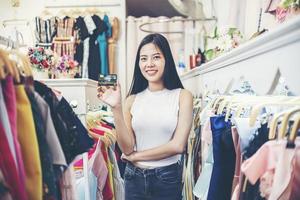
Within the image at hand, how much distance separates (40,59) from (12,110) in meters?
1.18

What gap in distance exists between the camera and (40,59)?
1.68 metres

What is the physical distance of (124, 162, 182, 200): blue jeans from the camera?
4.64 ft

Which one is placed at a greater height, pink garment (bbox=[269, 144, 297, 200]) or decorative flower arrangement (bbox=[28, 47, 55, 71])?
decorative flower arrangement (bbox=[28, 47, 55, 71])

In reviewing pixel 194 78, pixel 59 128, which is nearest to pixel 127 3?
pixel 194 78

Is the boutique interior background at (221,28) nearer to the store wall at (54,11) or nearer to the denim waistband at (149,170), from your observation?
the store wall at (54,11)

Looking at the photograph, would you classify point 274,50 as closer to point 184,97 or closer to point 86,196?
point 184,97

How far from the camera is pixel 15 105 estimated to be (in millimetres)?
599

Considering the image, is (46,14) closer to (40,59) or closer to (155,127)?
(40,59)

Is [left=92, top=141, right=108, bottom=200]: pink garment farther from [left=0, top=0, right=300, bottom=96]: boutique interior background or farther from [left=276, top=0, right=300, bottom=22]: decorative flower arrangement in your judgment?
[left=276, top=0, right=300, bottom=22]: decorative flower arrangement

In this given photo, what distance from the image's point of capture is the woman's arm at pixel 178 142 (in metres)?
1.40

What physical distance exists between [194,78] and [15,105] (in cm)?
198

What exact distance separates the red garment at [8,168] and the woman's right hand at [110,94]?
75cm

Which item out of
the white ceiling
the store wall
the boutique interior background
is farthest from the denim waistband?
the white ceiling

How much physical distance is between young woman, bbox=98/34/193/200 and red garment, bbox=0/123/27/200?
2.54 ft
